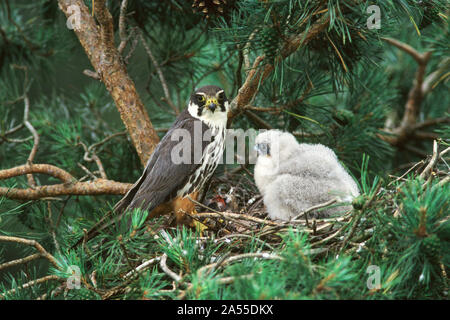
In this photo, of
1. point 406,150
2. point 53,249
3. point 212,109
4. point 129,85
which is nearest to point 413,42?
point 406,150

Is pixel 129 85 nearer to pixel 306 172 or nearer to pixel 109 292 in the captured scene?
pixel 306 172

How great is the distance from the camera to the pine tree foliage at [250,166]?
167cm

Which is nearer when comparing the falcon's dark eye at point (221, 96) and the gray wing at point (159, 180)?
the gray wing at point (159, 180)

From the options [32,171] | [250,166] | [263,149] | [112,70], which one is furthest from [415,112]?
[32,171]

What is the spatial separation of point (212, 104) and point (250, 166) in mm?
623

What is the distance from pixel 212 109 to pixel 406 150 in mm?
2054

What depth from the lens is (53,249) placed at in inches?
121

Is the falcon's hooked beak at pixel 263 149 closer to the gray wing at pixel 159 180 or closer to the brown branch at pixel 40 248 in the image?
the gray wing at pixel 159 180

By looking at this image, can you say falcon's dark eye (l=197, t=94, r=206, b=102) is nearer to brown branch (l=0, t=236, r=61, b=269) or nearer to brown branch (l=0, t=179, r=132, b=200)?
brown branch (l=0, t=179, r=132, b=200)

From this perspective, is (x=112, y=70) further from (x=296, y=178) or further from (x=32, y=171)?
(x=296, y=178)

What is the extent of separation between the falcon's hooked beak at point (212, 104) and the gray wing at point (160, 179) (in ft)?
0.69

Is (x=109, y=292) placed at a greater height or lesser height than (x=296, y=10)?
lesser

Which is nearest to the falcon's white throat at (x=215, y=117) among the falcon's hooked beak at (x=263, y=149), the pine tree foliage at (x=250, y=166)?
the pine tree foliage at (x=250, y=166)

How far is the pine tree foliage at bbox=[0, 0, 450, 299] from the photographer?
1.67 metres
